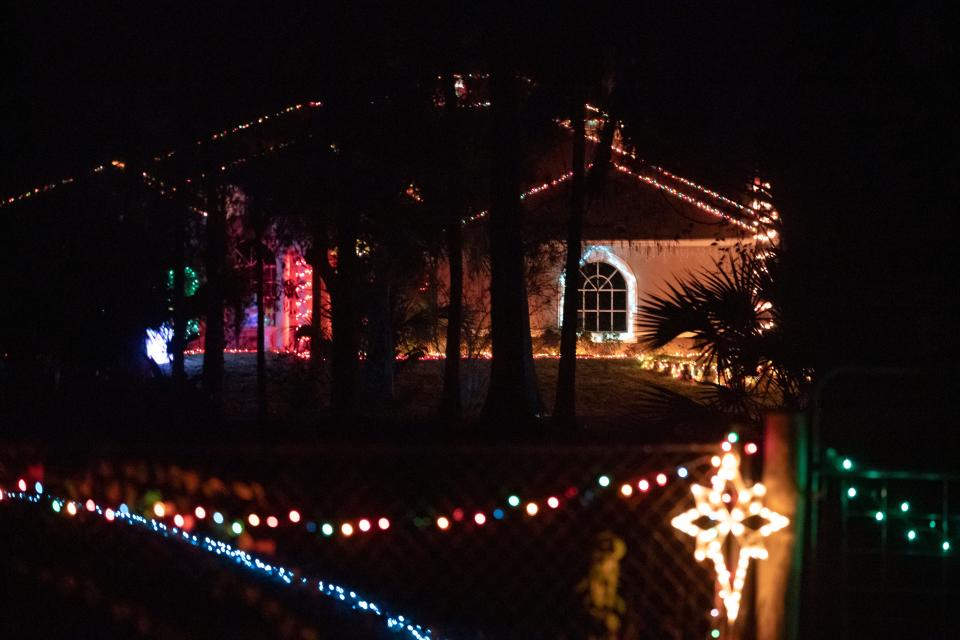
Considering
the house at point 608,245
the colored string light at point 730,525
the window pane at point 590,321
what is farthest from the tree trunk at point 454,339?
the colored string light at point 730,525

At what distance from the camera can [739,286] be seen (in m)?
8.79

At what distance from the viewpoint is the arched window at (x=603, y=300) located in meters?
23.8

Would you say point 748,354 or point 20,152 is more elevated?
point 20,152

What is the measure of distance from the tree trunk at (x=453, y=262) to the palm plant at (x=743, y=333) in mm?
6303

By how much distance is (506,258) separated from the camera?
13422 mm

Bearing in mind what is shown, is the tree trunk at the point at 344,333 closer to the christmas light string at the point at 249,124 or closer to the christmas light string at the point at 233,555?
the christmas light string at the point at 249,124

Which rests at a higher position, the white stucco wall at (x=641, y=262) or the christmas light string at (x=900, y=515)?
the white stucco wall at (x=641, y=262)

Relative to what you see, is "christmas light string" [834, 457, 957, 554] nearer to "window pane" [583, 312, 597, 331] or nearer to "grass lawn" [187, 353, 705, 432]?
"grass lawn" [187, 353, 705, 432]

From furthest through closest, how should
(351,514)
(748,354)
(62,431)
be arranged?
(62,431), (748,354), (351,514)

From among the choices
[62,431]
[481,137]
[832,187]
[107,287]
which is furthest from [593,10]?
[62,431]

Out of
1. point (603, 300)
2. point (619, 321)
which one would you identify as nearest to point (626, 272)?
point (603, 300)

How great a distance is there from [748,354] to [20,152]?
A: 10.8 meters

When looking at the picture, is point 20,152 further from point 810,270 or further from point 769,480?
point 769,480

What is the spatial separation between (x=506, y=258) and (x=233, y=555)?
8.78 m
